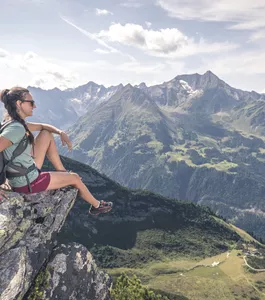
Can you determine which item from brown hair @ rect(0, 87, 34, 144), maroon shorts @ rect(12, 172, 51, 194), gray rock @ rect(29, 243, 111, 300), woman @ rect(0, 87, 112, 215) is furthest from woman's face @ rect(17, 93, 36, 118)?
gray rock @ rect(29, 243, 111, 300)

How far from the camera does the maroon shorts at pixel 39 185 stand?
19.0 metres

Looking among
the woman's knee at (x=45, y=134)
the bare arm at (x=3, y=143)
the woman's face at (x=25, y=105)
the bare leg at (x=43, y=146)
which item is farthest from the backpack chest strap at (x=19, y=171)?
the woman's knee at (x=45, y=134)

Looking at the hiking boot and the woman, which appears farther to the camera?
the hiking boot

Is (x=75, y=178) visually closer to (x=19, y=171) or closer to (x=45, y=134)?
(x=45, y=134)

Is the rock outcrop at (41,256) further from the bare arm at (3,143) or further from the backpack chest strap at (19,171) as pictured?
the bare arm at (3,143)

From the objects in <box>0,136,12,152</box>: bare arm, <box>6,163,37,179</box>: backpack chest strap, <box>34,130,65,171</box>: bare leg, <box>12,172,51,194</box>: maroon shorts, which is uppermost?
<box>0,136,12,152</box>: bare arm

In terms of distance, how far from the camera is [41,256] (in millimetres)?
18656

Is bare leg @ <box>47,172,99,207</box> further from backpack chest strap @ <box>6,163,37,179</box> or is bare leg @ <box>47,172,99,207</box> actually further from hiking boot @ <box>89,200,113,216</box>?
hiking boot @ <box>89,200,113,216</box>

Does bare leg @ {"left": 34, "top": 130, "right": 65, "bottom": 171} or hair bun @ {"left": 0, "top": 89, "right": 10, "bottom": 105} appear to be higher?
hair bun @ {"left": 0, "top": 89, "right": 10, "bottom": 105}

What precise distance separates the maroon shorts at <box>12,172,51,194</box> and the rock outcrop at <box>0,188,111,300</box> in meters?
0.36

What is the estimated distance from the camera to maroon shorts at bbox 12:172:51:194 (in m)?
19.0

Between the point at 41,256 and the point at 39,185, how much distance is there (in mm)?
4011

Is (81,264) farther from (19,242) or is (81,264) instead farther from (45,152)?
(45,152)

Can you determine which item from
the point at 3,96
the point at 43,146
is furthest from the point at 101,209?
the point at 3,96
